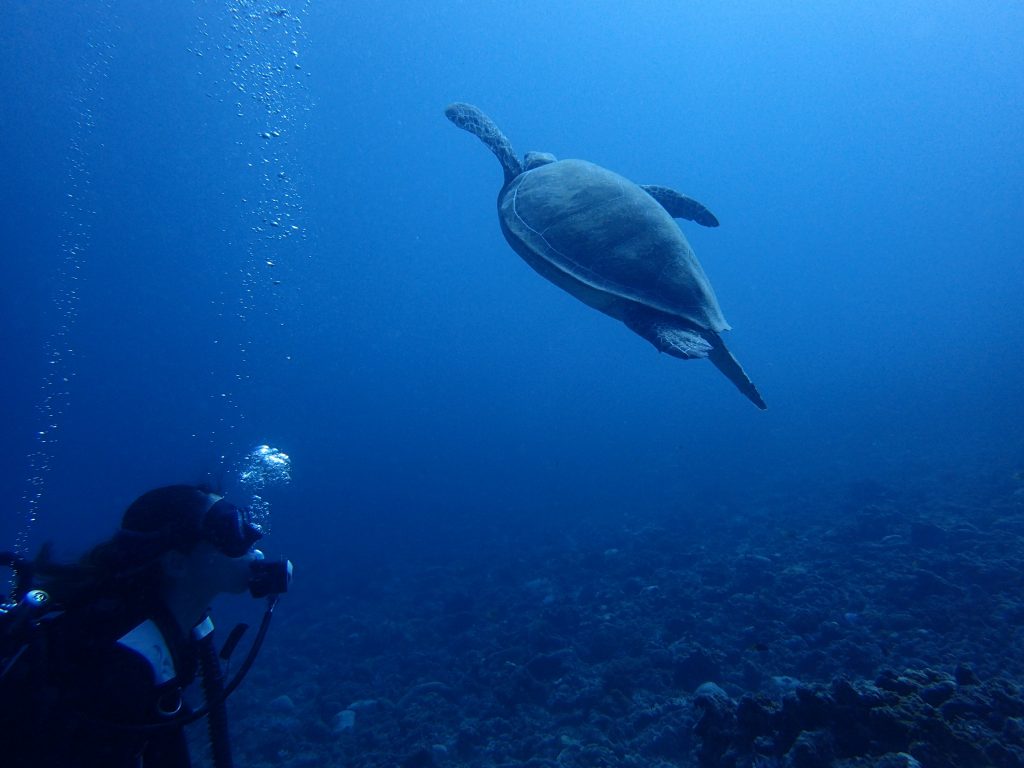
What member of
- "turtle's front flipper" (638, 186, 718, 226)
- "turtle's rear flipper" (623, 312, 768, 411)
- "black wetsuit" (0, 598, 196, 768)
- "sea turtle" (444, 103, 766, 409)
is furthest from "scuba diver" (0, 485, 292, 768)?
"turtle's front flipper" (638, 186, 718, 226)

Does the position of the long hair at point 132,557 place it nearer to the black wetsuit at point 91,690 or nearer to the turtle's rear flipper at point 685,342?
the black wetsuit at point 91,690

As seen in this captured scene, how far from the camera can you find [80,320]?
7056 cm

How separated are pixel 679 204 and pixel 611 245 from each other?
3291 millimetres

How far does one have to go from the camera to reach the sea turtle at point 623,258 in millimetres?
4461

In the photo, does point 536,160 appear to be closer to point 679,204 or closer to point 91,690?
point 679,204

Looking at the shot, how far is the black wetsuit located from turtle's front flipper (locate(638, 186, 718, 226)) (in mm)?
7196

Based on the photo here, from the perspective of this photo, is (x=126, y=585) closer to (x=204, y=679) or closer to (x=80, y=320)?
(x=204, y=679)

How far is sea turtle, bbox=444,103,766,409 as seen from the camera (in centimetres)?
446

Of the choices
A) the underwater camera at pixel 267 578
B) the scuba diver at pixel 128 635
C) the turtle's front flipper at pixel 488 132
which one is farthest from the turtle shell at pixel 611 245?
the scuba diver at pixel 128 635

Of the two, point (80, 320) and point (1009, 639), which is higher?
point (1009, 639)

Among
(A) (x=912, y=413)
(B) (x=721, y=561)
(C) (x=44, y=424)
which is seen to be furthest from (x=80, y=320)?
(A) (x=912, y=413)

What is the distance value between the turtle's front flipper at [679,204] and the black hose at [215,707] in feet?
23.1

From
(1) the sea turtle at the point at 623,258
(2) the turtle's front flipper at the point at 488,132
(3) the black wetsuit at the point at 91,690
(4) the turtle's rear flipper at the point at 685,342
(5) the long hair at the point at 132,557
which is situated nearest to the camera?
(3) the black wetsuit at the point at 91,690

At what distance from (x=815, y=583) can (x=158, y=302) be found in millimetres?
89746
